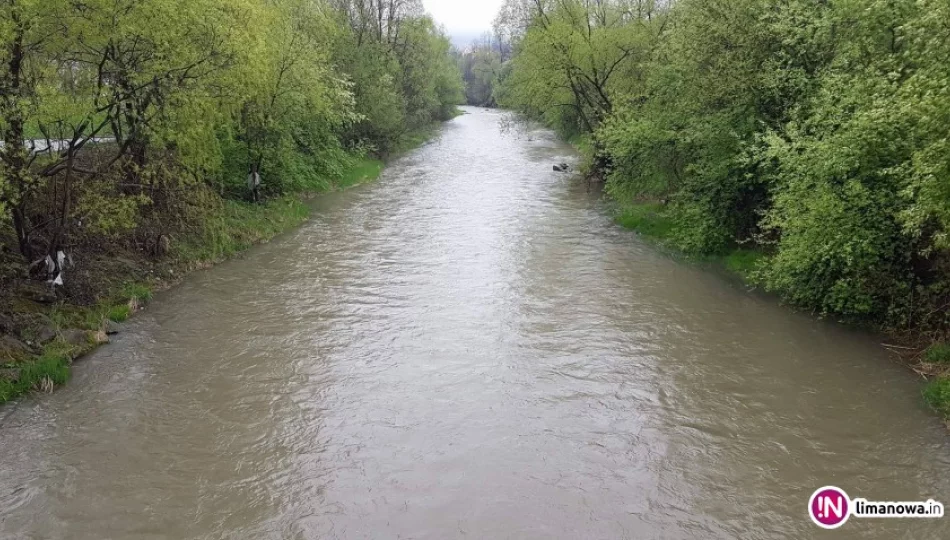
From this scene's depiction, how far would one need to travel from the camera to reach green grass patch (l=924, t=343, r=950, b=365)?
11.7m

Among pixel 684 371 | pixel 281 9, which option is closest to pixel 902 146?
pixel 684 371

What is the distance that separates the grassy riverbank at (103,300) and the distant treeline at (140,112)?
67 centimetres

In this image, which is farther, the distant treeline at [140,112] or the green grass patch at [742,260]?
the green grass patch at [742,260]

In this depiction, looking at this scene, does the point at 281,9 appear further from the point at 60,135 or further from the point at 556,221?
the point at 556,221

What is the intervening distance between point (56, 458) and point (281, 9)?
1960 centimetres

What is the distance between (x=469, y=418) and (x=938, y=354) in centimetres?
911

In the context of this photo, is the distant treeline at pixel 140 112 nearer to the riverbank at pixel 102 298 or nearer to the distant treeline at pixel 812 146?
the riverbank at pixel 102 298

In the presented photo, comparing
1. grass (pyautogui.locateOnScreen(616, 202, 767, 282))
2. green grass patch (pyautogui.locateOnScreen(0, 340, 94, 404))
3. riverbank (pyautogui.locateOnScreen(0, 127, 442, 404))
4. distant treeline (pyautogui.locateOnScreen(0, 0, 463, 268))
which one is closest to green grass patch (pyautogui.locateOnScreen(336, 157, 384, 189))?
distant treeline (pyautogui.locateOnScreen(0, 0, 463, 268))

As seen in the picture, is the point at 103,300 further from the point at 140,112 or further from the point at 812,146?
the point at 812,146

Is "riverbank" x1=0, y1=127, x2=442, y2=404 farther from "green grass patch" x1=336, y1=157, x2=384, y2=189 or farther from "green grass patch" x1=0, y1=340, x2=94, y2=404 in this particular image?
"green grass patch" x1=336, y1=157, x2=384, y2=189

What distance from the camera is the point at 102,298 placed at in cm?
1531

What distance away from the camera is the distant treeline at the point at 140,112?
1291cm

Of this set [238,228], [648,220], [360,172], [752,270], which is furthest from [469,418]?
[360,172]

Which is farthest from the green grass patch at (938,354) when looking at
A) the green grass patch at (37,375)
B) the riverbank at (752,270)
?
the green grass patch at (37,375)
